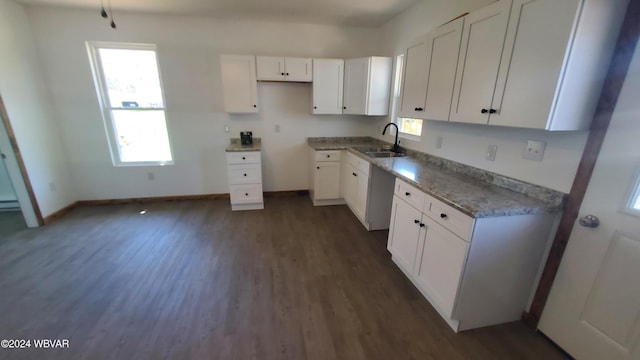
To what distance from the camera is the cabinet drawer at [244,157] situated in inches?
136

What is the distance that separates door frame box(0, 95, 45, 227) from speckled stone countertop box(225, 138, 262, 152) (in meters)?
2.32

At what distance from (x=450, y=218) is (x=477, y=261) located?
0.30 metres

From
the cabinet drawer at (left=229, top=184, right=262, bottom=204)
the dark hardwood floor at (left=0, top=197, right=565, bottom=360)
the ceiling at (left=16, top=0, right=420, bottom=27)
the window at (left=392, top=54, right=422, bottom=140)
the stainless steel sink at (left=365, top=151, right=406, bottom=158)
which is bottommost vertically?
the dark hardwood floor at (left=0, top=197, right=565, bottom=360)

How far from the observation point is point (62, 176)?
3537 mm

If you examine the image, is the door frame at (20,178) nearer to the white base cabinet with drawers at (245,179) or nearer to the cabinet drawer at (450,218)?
the white base cabinet with drawers at (245,179)

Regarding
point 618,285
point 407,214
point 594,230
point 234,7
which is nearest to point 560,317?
point 618,285

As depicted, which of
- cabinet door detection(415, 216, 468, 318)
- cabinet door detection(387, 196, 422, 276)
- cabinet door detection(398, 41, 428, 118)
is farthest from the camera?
cabinet door detection(398, 41, 428, 118)

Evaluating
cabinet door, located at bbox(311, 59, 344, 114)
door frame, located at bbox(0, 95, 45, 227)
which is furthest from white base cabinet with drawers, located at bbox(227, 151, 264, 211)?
door frame, located at bbox(0, 95, 45, 227)

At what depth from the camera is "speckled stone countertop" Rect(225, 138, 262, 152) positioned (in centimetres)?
345

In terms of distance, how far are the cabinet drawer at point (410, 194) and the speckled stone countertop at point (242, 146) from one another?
2.09 m

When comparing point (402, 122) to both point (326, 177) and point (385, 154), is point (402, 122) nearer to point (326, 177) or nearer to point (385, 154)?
point (385, 154)

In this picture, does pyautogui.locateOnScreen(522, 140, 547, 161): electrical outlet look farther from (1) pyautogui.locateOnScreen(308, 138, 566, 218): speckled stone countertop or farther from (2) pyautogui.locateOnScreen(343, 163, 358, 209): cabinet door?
(2) pyautogui.locateOnScreen(343, 163, 358, 209): cabinet door

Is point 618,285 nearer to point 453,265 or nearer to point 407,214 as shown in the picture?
point 453,265

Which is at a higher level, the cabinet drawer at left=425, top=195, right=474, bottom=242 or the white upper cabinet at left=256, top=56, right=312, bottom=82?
the white upper cabinet at left=256, top=56, right=312, bottom=82
